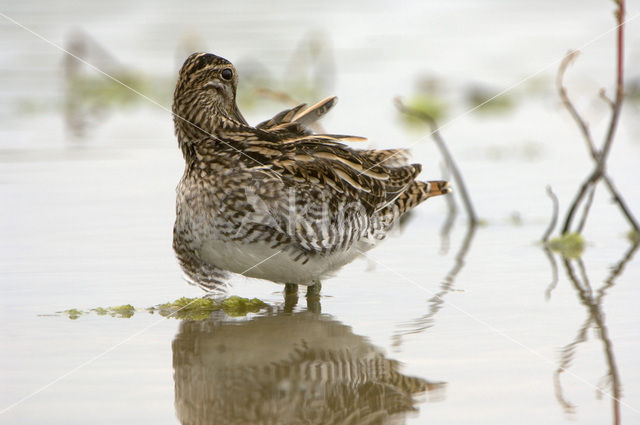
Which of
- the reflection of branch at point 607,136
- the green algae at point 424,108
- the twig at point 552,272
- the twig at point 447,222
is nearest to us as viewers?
the twig at point 552,272

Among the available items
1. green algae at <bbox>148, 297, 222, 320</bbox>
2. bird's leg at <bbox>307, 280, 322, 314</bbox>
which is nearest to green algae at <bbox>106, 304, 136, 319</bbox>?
green algae at <bbox>148, 297, 222, 320</bbox>

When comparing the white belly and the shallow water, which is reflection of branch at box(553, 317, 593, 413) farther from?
the white belly

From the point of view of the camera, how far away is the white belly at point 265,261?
6262 millimetres

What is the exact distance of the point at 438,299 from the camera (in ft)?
22.1

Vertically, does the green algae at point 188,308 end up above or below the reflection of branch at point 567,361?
above

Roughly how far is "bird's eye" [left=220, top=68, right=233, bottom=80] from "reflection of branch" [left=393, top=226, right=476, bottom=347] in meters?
1.96

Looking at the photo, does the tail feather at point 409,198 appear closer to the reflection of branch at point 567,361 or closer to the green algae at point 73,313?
the reflection of branch at point 567,361

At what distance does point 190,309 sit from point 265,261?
63cm

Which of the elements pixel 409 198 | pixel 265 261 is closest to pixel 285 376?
pixel 265 261

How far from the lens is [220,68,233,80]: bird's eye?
22.8 feet

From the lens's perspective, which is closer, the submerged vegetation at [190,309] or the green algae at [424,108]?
the submerged vegetation at [190,309]

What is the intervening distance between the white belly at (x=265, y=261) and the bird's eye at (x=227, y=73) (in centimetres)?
127

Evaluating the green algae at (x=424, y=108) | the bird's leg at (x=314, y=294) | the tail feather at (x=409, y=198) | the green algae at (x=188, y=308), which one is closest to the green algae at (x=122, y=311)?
the green algae at (x=188, y=308)

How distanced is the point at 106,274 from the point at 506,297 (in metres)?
2.73
